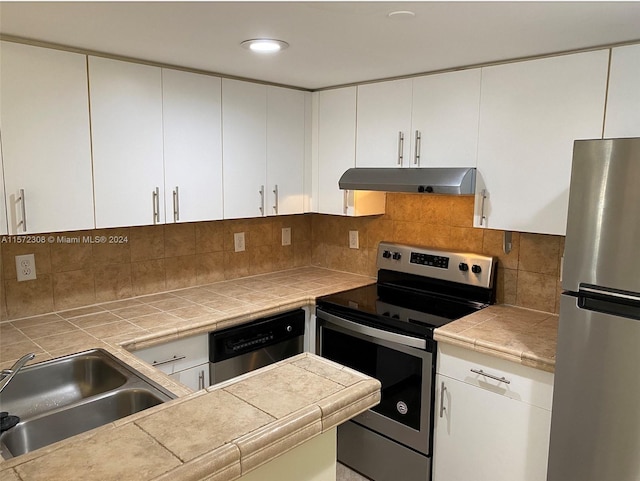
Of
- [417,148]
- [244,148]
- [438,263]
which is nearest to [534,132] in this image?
[417,148]

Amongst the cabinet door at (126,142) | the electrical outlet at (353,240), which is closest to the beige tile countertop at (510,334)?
the electrical outlet at (353,240)

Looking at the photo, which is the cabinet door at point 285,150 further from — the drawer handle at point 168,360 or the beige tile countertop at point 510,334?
the beige tile countertop at point 510,334

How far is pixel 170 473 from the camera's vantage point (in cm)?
83

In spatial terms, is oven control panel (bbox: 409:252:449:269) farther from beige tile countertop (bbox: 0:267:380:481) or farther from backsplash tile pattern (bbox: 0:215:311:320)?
beige tile countertop (bbox: 0:267:380:481)

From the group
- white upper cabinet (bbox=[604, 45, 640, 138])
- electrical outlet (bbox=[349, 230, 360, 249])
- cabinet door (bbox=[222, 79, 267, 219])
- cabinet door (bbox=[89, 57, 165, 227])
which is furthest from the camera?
electrical outlet (bbox=[349, 230, 360, 249])

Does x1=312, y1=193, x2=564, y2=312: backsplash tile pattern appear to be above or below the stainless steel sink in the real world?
above

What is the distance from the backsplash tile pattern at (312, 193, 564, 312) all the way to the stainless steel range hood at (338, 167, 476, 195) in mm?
383

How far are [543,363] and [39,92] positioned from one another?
2197mm

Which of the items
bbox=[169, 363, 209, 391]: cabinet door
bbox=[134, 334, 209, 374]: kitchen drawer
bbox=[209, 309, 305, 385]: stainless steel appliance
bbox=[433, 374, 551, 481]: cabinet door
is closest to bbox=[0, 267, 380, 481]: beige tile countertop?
bbox=[134, 334, 209, 374]: kitchen drawer

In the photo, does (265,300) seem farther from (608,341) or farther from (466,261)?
(608,341)

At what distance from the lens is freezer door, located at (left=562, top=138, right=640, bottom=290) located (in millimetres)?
1461

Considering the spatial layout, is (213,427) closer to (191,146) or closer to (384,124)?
(191,146)

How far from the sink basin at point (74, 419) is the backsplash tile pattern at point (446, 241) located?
5.93 ft

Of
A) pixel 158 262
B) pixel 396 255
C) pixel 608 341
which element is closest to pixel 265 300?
pixel 158 262
